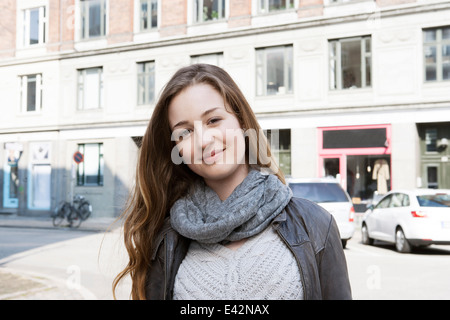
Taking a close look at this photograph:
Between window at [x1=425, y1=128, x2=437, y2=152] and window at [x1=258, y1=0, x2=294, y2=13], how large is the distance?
22.6 ft

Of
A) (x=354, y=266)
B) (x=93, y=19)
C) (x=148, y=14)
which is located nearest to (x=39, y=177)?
(x=93, y=19)

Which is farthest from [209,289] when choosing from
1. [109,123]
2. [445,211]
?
[109,123]

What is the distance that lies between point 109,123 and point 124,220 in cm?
2131

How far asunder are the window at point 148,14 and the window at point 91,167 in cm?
573

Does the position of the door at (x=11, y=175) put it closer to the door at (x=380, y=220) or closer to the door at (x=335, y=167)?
the door at (x=335, y=167)

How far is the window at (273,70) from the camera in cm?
1917

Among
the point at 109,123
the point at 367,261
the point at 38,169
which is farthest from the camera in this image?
the point at 38,169

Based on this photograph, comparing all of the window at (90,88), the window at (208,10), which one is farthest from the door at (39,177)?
the window at (208,10)

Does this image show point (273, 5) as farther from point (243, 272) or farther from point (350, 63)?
point (243, 272)

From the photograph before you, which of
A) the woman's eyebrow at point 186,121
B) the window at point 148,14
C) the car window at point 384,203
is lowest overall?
the car window at point 384,203

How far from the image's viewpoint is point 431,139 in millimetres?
16922

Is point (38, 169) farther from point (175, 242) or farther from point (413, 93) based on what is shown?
point (175, 242)

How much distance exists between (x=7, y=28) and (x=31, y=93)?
3209 millimetres
